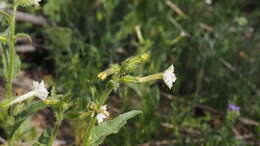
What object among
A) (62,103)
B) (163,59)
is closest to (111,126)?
(62,103)

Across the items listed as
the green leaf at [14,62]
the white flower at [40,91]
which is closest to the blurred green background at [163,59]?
the green leaf at [14,62]

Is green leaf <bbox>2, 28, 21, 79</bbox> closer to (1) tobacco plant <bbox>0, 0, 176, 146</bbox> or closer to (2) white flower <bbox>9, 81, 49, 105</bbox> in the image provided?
(1) tobacco plant <bbox>0, 0, 176, 146</bbox>

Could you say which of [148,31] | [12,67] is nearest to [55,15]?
[148,31]

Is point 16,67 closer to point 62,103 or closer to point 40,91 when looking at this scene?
point 40,91

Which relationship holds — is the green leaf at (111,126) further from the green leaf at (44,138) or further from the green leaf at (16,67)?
the green leaf at (16,67)

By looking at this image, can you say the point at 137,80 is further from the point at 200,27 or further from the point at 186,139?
the point at 200,27
